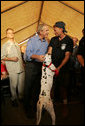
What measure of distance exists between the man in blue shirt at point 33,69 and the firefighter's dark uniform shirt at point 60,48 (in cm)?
26

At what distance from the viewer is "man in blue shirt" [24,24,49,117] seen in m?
1.61

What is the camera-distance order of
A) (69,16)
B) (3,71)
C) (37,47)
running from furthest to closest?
(69,16)
(3,71)
(37,47)

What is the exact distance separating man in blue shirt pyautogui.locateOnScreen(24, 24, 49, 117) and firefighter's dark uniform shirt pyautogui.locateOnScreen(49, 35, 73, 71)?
0.86 ft

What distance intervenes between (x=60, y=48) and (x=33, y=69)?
19.7 inches

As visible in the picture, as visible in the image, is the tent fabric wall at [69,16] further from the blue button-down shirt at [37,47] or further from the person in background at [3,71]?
the person in background at [3,71]

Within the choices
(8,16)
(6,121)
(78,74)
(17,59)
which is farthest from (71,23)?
(6,121)

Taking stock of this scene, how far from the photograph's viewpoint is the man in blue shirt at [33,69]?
161cm

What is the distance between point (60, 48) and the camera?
131 cm

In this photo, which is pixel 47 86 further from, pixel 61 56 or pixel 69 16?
pixel 69 16

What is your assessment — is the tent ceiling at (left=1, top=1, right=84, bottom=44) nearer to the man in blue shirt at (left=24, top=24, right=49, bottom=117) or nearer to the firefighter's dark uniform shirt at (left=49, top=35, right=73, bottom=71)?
the man in blue shirt at (left=24, top=24, right=49, bottom=117)

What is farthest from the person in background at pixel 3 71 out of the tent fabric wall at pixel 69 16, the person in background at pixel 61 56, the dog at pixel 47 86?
the tent fabric wall at pixel 69 16

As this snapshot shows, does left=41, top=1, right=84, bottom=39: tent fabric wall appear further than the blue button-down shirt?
Yes

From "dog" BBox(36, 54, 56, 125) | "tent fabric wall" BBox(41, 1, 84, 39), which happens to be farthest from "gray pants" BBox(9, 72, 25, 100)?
"tent fabric wall" BBox(41, 1, 84, 39)

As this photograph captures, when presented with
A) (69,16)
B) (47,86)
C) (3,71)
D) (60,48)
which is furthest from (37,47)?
(69,16)
